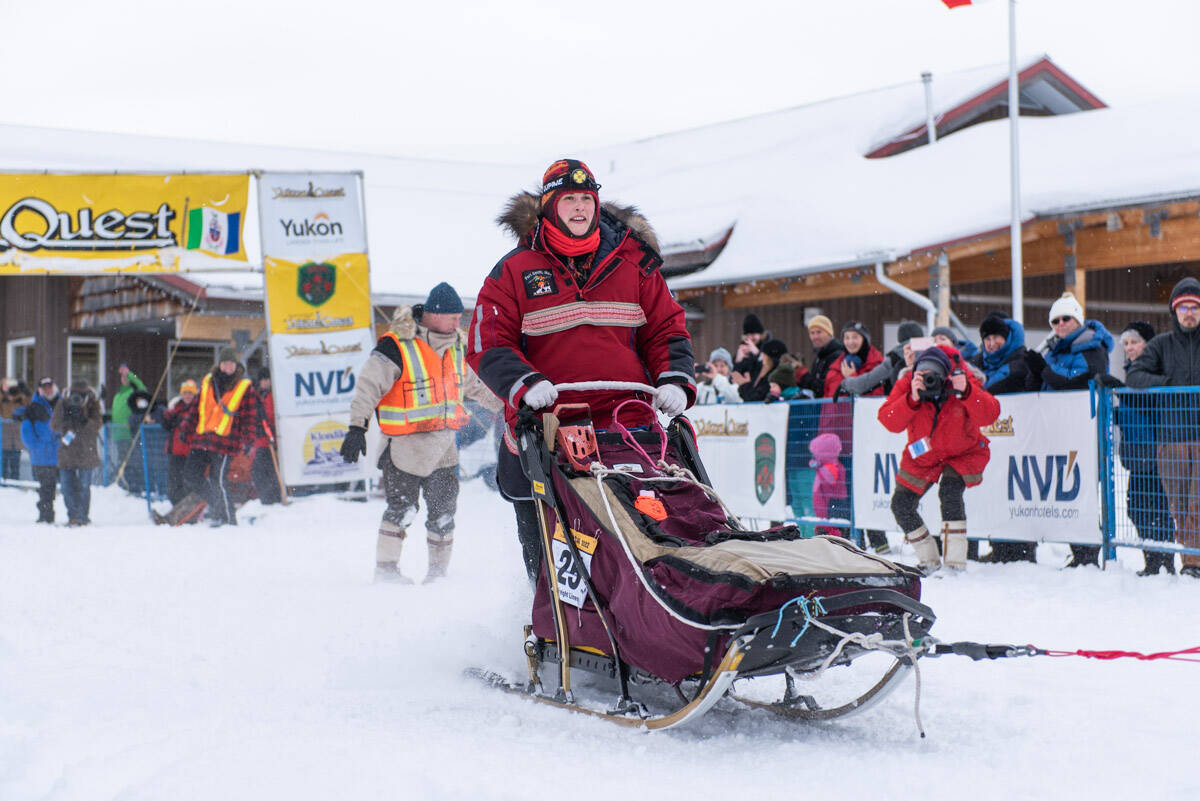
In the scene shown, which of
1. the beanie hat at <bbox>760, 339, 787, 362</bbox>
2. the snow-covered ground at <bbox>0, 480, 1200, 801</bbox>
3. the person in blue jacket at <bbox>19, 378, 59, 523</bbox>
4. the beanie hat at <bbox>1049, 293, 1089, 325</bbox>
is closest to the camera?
the snow-covered ground at <bbox>0, 480, 1200, 801</bbox>

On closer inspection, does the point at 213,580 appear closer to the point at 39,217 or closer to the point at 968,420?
the point at 968,420

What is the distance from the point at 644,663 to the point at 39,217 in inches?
432

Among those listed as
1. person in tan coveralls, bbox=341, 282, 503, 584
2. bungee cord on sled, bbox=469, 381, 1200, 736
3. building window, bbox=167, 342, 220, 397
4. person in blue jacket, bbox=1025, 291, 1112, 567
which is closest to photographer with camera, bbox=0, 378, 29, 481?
building window, bbox=167, 342, 220, 397

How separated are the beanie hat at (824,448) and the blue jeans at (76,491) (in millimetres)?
7246

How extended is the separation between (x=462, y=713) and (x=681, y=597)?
916 millimetres

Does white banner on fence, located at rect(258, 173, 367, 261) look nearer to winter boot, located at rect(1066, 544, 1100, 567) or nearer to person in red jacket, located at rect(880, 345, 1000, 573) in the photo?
person in red jacket, located at rect(880, 345, 1000, 573)

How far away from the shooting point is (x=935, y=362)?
661 cm

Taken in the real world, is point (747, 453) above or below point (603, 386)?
below

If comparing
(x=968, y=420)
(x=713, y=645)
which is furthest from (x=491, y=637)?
(x=968, y=420)

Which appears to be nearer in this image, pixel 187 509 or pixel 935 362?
pixel 935 362

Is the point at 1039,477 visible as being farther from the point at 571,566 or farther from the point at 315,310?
the point at 315,310

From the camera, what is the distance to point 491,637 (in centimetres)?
422

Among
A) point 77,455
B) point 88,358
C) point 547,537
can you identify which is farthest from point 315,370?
point 88,358

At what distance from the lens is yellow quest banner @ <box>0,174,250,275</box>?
11.9 m
